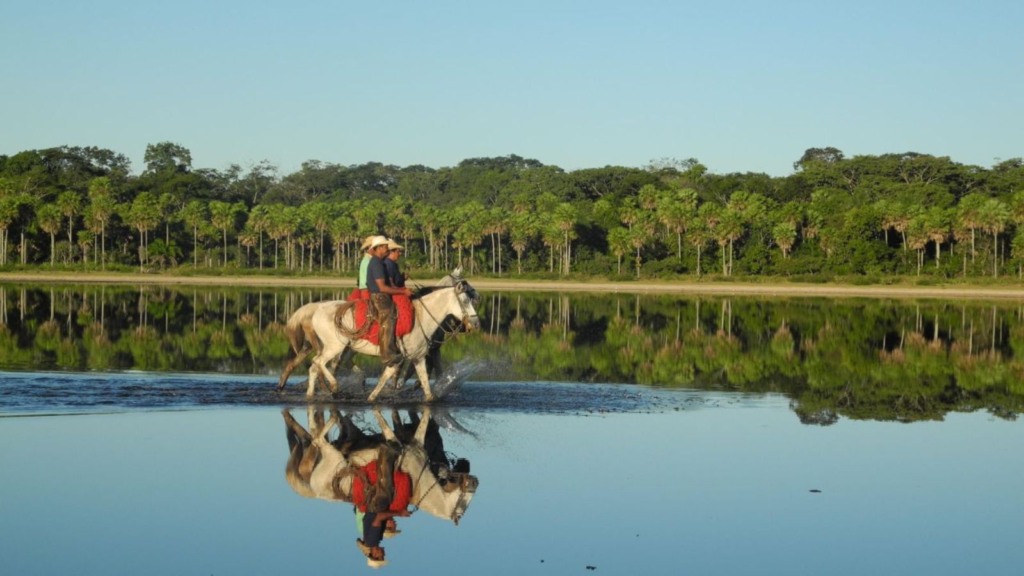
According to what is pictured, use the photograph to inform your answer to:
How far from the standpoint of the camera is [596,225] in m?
111

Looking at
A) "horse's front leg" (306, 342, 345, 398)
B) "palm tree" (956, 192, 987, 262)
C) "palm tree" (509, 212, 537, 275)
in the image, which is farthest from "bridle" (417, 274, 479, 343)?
"palm tree" (509, 212, 537, 275)

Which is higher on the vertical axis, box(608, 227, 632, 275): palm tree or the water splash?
box(608, 227, 632, 275): palm tree

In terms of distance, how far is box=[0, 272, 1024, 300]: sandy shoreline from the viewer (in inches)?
3236

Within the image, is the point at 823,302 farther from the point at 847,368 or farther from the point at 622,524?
the point at 622,524

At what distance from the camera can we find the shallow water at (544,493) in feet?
34.4

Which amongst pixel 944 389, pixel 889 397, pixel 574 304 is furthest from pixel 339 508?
pixel 574 304

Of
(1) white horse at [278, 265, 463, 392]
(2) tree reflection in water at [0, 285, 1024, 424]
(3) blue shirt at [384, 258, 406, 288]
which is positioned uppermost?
(3) blue shirt at [384, 258, 406, 288]

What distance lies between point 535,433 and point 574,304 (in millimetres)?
45716

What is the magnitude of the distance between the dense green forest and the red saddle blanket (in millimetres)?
75094

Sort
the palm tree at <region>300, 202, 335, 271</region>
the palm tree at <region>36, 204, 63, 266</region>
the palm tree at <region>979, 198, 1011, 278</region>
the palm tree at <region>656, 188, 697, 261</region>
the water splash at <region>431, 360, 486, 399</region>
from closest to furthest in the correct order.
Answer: the water splash at <region>431, 360, 486, 399</region> < the palm tree at <region>979, 198, 1011, 278</region> < the palm tree at <region>656, 188, 697, 261</region> < the palm tree at <region>36, 204, 63, 266</region> < the palm tree at <region>300, 202, 335, 271</region>

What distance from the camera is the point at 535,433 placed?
17094mm

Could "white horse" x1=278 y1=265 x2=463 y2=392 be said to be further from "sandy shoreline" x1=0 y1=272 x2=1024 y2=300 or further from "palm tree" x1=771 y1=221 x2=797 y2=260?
"palm tree" x1=771 y1=221 x2=797 y2=260

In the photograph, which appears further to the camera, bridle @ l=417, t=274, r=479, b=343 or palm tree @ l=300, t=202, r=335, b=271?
palm tree @ l=300, t=202, r=335, b=271

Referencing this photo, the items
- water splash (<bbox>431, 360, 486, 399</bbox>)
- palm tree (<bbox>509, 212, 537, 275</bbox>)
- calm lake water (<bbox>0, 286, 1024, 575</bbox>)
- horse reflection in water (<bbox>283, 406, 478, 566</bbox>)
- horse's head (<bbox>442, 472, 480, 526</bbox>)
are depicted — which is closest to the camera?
calm lake water (<bbox>0, 286, 1024, 575</bbox>)
